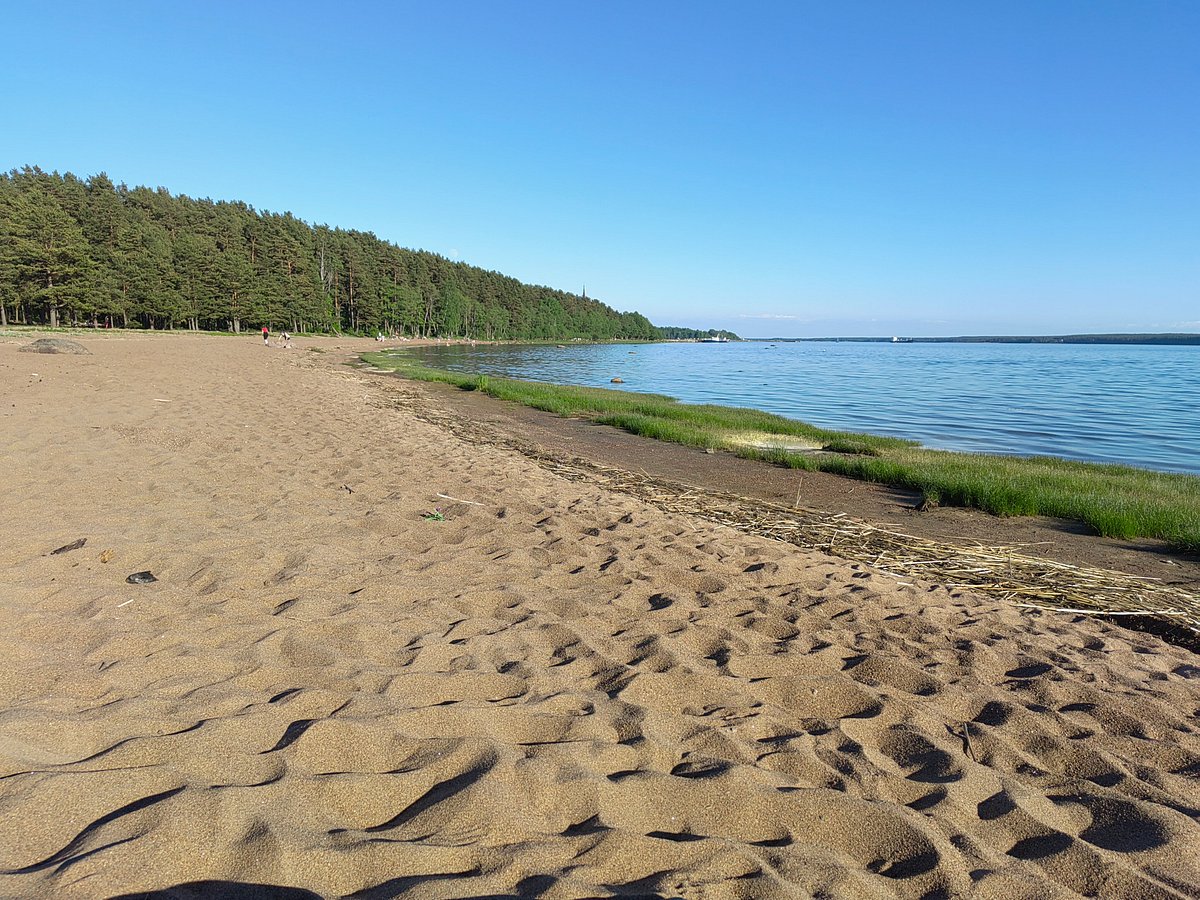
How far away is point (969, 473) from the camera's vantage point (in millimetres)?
12031

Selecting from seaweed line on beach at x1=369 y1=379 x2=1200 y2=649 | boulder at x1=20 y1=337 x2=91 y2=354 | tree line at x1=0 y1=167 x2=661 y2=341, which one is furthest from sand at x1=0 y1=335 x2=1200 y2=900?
tree line at x1=0 y1=167 x2=661 y2=341

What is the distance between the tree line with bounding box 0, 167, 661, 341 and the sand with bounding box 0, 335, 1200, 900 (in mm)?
63645

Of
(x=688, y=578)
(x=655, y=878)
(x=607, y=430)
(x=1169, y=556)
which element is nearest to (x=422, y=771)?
(x=655, y=878)

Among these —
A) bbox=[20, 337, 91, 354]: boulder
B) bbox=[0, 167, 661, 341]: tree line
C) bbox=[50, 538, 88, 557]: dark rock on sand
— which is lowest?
bbox=[50, 538, 88, 557]: dark rock on sand

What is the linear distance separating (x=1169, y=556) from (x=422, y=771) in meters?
9.46

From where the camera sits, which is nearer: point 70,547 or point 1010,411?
point 70,547

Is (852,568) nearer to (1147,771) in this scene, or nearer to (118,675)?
(1147,771)

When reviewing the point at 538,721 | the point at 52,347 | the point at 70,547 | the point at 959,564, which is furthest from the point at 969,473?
the point at 52,347

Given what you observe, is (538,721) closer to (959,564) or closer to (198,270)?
(959,564)

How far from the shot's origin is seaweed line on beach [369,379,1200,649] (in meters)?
5.34

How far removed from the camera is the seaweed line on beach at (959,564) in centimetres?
534

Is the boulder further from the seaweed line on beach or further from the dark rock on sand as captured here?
the dark rock on sand

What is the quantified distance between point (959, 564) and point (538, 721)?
18.1 feet

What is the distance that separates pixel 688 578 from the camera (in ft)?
17.4
